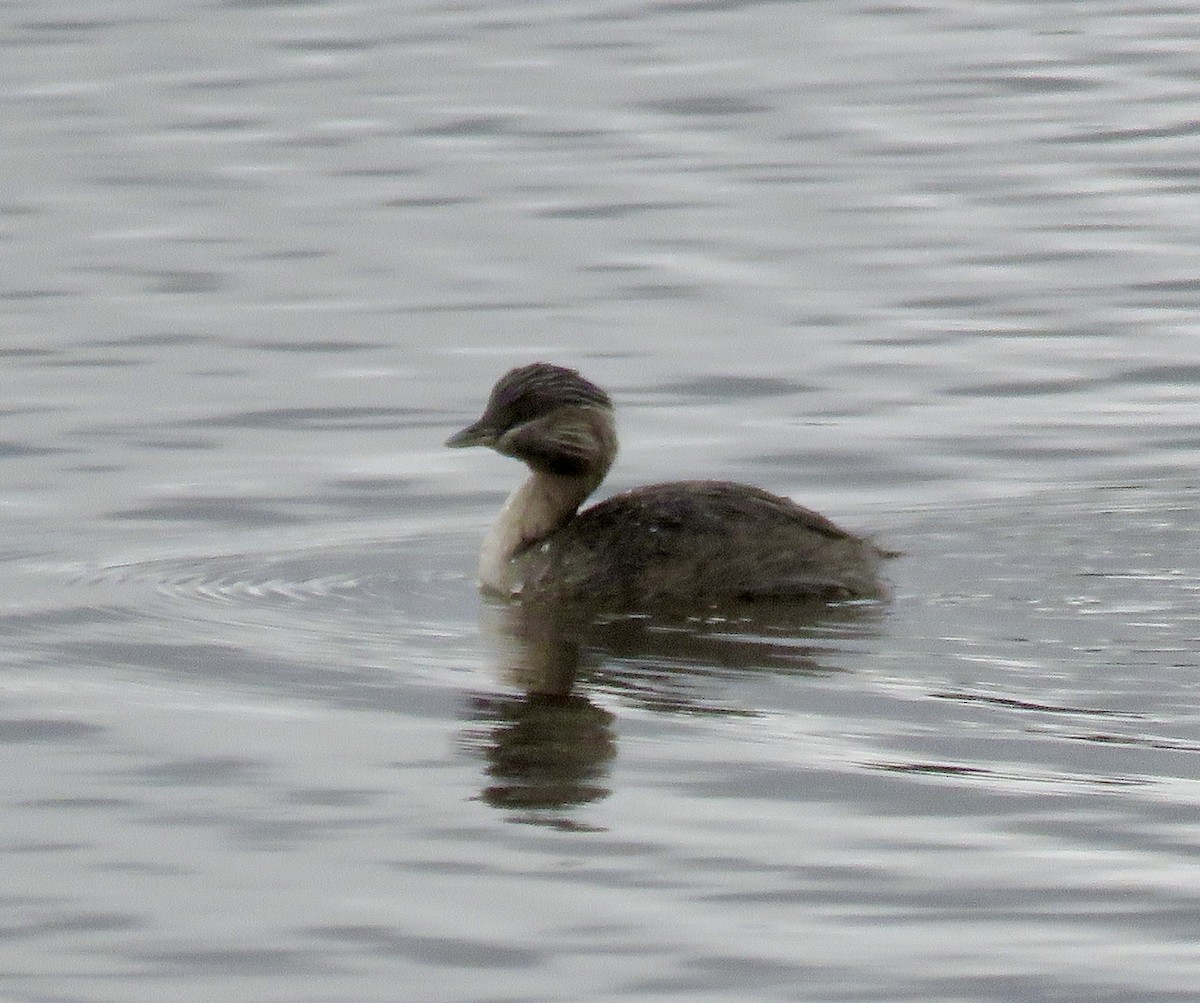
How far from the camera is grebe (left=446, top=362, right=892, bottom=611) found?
10297 mm

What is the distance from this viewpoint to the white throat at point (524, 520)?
10594 mm

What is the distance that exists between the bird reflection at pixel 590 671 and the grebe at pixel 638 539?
A: 0.33 feet

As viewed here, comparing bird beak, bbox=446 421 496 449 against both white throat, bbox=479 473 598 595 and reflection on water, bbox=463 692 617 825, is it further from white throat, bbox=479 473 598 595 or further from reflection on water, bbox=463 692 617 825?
reflection on water, bbox=463 692 617 825

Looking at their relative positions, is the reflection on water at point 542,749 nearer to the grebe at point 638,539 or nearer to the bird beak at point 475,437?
the grebe at point 638,539

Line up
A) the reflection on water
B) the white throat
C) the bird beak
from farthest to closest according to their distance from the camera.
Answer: the bird beak
the white throat
the reflection on water

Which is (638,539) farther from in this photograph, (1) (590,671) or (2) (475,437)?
(1) (590,671)

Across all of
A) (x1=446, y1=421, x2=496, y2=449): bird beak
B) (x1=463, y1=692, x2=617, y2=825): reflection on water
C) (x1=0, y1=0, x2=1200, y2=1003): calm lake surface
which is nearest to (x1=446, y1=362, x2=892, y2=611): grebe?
(x1=446, y1=421, x2=496, y2=449): bird beak

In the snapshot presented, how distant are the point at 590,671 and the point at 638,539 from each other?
1.08 m

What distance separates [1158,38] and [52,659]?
12975 mm

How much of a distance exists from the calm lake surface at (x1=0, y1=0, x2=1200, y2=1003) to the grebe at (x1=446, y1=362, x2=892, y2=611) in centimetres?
27

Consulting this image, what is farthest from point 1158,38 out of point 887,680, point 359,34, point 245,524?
point 887,680

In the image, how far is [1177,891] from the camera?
6969mm

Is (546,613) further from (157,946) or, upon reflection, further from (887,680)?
(157,946)

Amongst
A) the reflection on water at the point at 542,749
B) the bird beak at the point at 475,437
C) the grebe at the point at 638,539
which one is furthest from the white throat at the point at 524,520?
the reflection on water at the point at 542,749
